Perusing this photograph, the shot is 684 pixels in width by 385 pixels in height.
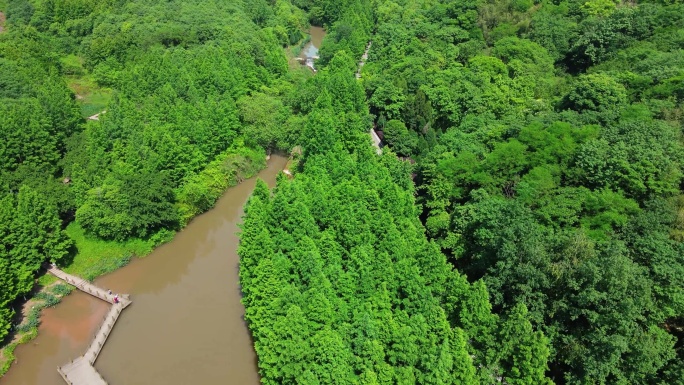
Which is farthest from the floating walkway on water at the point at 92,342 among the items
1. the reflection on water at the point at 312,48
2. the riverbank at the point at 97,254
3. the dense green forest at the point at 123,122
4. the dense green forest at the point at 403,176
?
the reflection on water at the point at 312,48

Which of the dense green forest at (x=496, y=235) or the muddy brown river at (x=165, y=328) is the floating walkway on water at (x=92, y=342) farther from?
the dense green forest at (x=496, y=235)

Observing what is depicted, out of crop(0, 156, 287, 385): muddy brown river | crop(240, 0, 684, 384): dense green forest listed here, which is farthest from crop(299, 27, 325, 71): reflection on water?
crop(0, 156, 287, 385): muddy brown river

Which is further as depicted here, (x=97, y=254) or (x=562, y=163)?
(x=97, y=254)

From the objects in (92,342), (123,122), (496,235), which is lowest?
(92,342)

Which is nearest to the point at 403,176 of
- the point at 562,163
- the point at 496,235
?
the point at 496,235

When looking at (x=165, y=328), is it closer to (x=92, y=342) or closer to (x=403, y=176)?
(x=92, y=342)

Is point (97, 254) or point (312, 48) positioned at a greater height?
point (312, 48)
